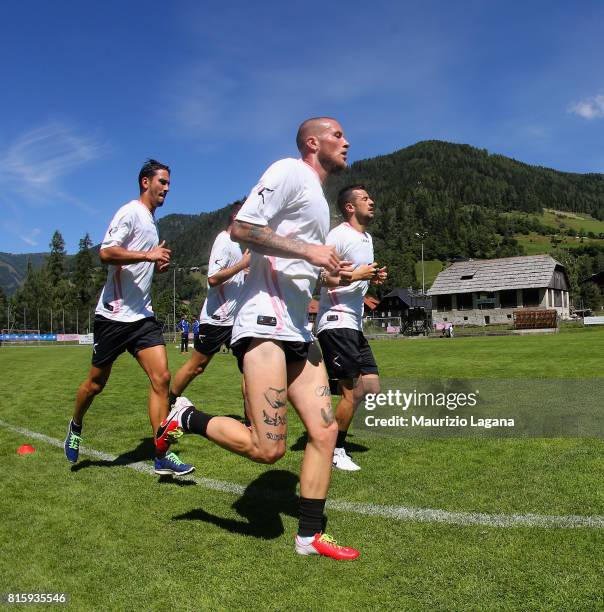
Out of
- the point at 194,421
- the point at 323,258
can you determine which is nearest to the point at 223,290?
the point at 194,421

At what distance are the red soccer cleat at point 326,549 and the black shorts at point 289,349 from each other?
40.3 inches

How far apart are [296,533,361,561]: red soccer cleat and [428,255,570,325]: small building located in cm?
7739

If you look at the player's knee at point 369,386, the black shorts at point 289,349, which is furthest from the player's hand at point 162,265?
the player's knee at point 369,386

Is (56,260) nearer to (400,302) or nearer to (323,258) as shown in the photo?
(400,302)

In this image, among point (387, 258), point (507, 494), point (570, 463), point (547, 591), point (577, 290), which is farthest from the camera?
point (387, 258)

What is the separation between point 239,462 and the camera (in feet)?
17.3

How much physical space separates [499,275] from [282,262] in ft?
269

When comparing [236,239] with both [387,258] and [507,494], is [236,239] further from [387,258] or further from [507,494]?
[387,258]

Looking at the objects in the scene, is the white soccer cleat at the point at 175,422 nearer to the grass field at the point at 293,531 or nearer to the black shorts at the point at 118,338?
the grass field at the point at 293,531

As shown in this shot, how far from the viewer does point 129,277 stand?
522 centimetres

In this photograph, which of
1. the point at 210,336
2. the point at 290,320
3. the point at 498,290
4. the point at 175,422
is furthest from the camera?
the point at 498,290

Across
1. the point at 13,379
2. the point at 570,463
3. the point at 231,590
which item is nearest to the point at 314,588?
the point at 231,590

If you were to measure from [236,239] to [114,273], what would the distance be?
2.42 meters

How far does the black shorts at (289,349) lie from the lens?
3.29 metres
